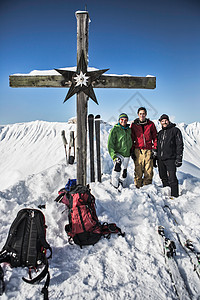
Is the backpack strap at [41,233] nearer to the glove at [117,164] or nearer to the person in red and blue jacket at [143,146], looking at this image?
the glove at [117,164]

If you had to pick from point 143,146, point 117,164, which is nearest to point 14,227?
point 117,164

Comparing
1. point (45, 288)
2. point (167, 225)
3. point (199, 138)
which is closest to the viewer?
point (45, 288)

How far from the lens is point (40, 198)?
12.0 feet

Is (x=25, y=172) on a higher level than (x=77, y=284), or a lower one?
lower

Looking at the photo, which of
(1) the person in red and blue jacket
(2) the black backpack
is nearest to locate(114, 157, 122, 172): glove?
(1) the person in red and blue jacket

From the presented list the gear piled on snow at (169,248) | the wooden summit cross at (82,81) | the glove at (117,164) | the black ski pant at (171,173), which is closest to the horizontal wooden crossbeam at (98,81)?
the wooden summit cross at (82,81)

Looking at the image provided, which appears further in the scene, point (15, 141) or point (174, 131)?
point (15, 141)

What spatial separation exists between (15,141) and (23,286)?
17208 mm

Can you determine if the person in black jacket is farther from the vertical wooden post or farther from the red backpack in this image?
the red backpack

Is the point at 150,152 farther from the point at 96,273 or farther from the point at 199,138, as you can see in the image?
the point at 199,138

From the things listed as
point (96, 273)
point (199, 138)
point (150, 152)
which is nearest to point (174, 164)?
point (150, 152)

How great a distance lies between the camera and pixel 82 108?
3.53 m

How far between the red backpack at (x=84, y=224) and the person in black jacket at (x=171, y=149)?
6.92 ft

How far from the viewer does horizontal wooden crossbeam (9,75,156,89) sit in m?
3.52
